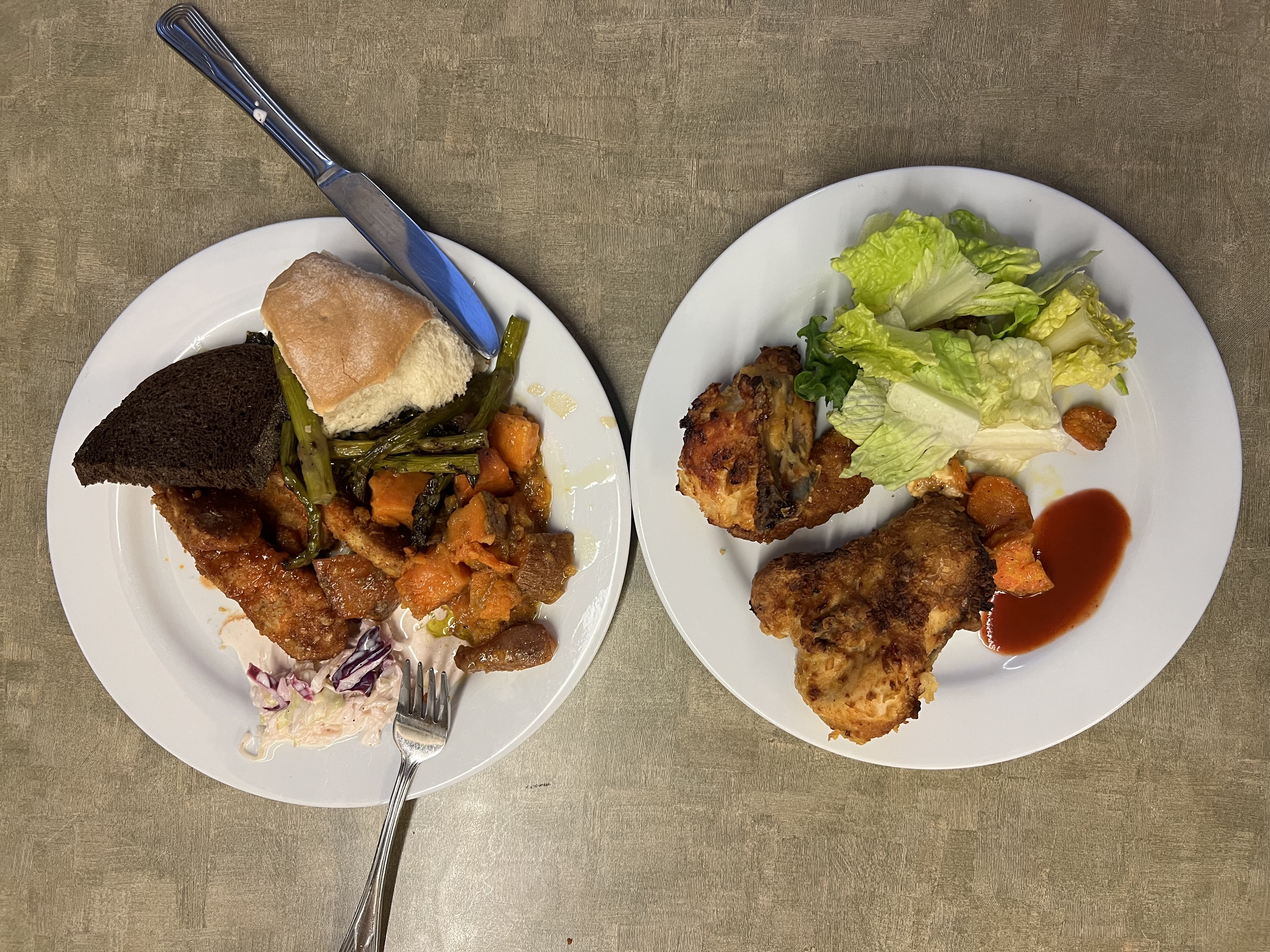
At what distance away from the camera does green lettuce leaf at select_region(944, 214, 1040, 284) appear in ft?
9.51

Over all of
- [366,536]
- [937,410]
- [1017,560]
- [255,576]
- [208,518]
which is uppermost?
A: [208,518]

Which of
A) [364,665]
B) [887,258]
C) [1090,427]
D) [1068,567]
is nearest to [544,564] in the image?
[364,665]

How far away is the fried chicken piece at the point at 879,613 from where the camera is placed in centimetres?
287

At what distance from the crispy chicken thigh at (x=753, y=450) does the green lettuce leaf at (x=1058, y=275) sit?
1.09 meters

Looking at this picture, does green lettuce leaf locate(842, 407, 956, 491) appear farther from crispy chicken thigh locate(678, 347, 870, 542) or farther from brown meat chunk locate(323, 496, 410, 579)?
brown meat chunk locate(323, 496, 410, 579)

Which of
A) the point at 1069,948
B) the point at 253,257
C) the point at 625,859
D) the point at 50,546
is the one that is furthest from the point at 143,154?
the point at 1069,948

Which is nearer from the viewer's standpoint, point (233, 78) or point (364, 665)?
point (364, 665)

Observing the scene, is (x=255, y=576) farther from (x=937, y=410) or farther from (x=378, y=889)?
(x=937, y=410)

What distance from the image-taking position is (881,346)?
286cm

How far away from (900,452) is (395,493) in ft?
7.39

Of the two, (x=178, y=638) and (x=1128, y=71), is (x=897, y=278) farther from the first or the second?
(x=178, y=638)

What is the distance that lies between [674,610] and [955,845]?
76.8 inches

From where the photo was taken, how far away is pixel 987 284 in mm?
2916

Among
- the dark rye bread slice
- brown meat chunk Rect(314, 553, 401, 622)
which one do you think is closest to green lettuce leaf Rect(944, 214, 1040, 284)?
brown meat chunk Rect(314, 553, 401, 622)
